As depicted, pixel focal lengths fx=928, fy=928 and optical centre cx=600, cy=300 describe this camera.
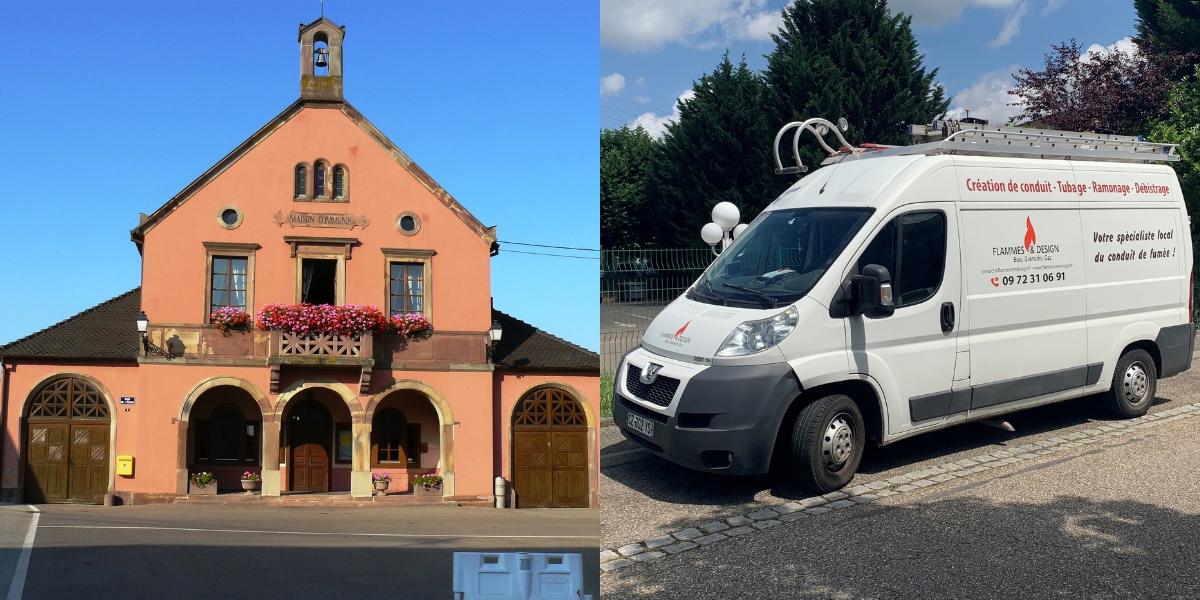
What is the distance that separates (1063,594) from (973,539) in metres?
0.66

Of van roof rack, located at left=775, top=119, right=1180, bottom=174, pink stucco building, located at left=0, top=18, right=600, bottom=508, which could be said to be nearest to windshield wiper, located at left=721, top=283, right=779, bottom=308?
van roof rack, located at left=775, top=119, right=1180, bottom=174

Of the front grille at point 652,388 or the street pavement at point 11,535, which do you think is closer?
the street pavement at point 11,535

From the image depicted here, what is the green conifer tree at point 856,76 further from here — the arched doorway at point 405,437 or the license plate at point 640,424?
Answer: the arched doorway at point 405,437

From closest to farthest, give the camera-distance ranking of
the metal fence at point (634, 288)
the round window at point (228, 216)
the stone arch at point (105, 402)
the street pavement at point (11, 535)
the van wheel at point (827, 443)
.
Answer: the street pavement at point (11, 535) < the stone arch at point (105, 402) < the round window at point (228, 216) < the van wheel at point (827, 443) < the metal fence at point (634, 288)

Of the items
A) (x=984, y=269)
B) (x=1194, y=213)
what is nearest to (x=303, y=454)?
(x=984, y=269)

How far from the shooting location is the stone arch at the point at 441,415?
3.67 meters

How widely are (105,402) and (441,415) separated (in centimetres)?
122

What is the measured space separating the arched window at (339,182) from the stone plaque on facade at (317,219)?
0.41ft

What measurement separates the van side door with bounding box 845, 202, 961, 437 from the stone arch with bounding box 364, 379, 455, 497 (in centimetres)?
227

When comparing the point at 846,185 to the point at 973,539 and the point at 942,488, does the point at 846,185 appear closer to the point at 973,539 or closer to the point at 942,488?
the point at 942,488

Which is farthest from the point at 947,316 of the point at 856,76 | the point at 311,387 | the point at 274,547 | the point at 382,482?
the point at 856,76

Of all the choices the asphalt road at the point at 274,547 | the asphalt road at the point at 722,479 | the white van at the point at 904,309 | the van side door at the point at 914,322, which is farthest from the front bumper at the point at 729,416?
the asphalt road at the point at 274,547

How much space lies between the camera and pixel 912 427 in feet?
17.5

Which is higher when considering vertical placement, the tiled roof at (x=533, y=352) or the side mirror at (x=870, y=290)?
the side mirror at (x=870, y=290)
